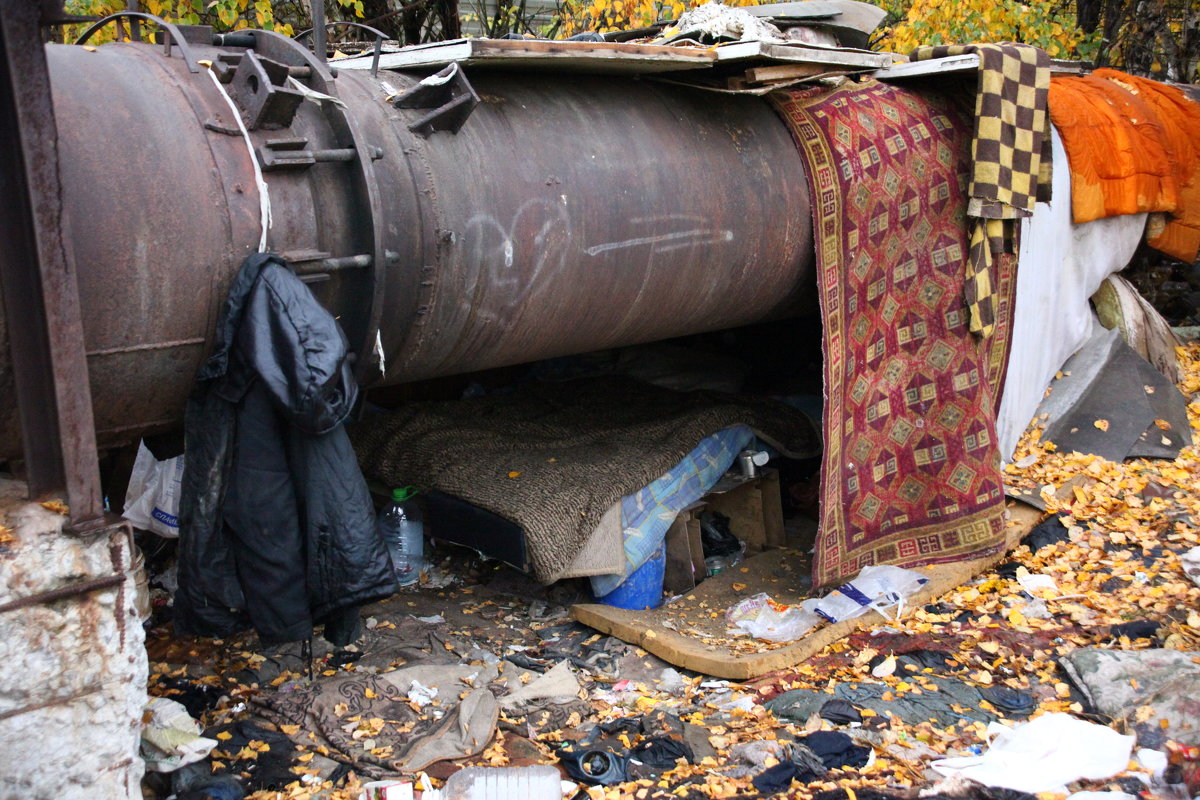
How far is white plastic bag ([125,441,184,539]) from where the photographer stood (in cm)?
488

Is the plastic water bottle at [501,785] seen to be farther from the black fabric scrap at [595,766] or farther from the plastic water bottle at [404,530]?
the plastic water bottle at [404,530]

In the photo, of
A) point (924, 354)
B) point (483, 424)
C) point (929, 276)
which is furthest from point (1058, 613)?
point (483, 424)

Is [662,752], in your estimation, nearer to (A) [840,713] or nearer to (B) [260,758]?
(A) [840,713]

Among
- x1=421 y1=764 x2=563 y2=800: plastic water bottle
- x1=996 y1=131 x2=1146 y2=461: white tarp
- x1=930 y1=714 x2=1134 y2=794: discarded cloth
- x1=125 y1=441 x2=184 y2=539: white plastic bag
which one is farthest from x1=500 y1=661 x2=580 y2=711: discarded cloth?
x1=996 y1=131 x2=1146 y2=461: white tarp

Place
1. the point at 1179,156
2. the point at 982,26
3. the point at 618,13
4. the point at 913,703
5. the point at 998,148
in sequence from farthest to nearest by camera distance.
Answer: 1. the point at 618,13
2. the point at 982,26
3. the point at 1179,156
4. the point at 998,148
5. the point at 913,703

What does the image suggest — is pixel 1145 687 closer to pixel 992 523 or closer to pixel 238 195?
pixel 992 523

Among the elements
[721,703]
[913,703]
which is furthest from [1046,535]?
[721,703]

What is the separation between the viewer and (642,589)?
A: 201 inches

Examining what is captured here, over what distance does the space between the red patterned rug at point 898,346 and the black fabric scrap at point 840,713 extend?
1019mm

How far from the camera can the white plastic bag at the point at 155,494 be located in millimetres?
4883

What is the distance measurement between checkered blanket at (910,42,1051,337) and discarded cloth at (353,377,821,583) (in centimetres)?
147

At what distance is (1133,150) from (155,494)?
628 centimetres

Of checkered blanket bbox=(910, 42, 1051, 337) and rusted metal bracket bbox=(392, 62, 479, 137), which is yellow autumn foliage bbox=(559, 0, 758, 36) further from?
rusted metal bracket bbox=(392, 62, 479, 137)

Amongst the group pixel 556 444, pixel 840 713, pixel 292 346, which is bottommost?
pixel 840 713
